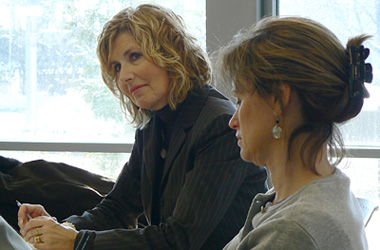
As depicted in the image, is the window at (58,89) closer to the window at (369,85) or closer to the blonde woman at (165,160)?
the window at (369,85)

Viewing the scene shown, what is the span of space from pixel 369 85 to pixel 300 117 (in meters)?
2.06

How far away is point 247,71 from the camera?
120 centimetres

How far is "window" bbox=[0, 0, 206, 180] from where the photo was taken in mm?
3562

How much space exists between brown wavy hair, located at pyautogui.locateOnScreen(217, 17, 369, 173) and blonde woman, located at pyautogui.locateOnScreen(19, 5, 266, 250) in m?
0.58

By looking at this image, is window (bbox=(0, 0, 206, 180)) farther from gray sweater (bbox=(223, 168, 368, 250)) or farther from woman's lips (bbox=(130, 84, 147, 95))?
gray sweater (bbox=(223, 168, 368, 250))

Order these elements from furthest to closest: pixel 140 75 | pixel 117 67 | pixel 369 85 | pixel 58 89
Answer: pixel 58 89, pixel 369 85, pixel 117 67, pixel 140 75

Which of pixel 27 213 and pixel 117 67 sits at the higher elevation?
pixel 117 67

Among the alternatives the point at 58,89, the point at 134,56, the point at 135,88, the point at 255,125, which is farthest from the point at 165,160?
the point at 58,89

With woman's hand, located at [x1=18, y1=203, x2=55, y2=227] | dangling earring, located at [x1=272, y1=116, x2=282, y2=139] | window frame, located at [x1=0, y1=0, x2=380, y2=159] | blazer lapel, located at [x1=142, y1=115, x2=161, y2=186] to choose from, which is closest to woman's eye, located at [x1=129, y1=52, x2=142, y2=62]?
blazer lapel, located at [x1=142, y1=115, x2=161, y2=186]

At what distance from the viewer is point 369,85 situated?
3.07m

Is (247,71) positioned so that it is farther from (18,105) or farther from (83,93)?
(18,105)

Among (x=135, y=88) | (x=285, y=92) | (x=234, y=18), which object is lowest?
(x=135, y=88)

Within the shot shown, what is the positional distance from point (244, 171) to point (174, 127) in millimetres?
322

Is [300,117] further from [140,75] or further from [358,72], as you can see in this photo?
[140,75]
